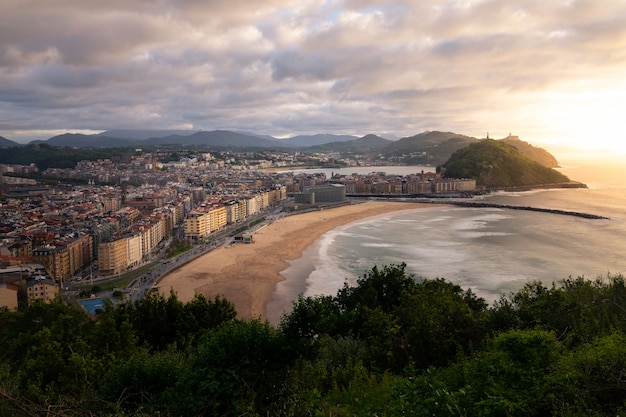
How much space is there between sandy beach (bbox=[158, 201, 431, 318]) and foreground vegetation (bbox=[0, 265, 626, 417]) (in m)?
8.08

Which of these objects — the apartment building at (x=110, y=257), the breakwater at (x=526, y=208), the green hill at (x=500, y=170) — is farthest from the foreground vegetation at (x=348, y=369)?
the green hill at (x=500, y=170)

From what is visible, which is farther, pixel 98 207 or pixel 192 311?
pixel 98 207

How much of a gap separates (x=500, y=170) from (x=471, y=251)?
55869mm

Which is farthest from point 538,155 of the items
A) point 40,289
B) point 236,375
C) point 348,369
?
point 236,375

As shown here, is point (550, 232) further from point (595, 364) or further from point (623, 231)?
point (595, 364)

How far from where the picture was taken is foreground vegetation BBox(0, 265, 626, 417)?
180 inches

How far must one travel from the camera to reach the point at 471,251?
85.8ft

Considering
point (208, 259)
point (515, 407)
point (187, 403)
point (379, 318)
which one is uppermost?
point (515, 407)

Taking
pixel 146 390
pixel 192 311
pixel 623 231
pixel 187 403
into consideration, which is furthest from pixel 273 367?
pixel 623 231

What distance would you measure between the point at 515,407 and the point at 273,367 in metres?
2.77

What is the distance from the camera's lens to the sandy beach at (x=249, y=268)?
63.5ft

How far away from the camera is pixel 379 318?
34.1ft

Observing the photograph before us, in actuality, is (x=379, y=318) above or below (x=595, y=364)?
below

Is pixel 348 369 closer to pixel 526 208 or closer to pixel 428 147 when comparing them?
pixel 526 208
